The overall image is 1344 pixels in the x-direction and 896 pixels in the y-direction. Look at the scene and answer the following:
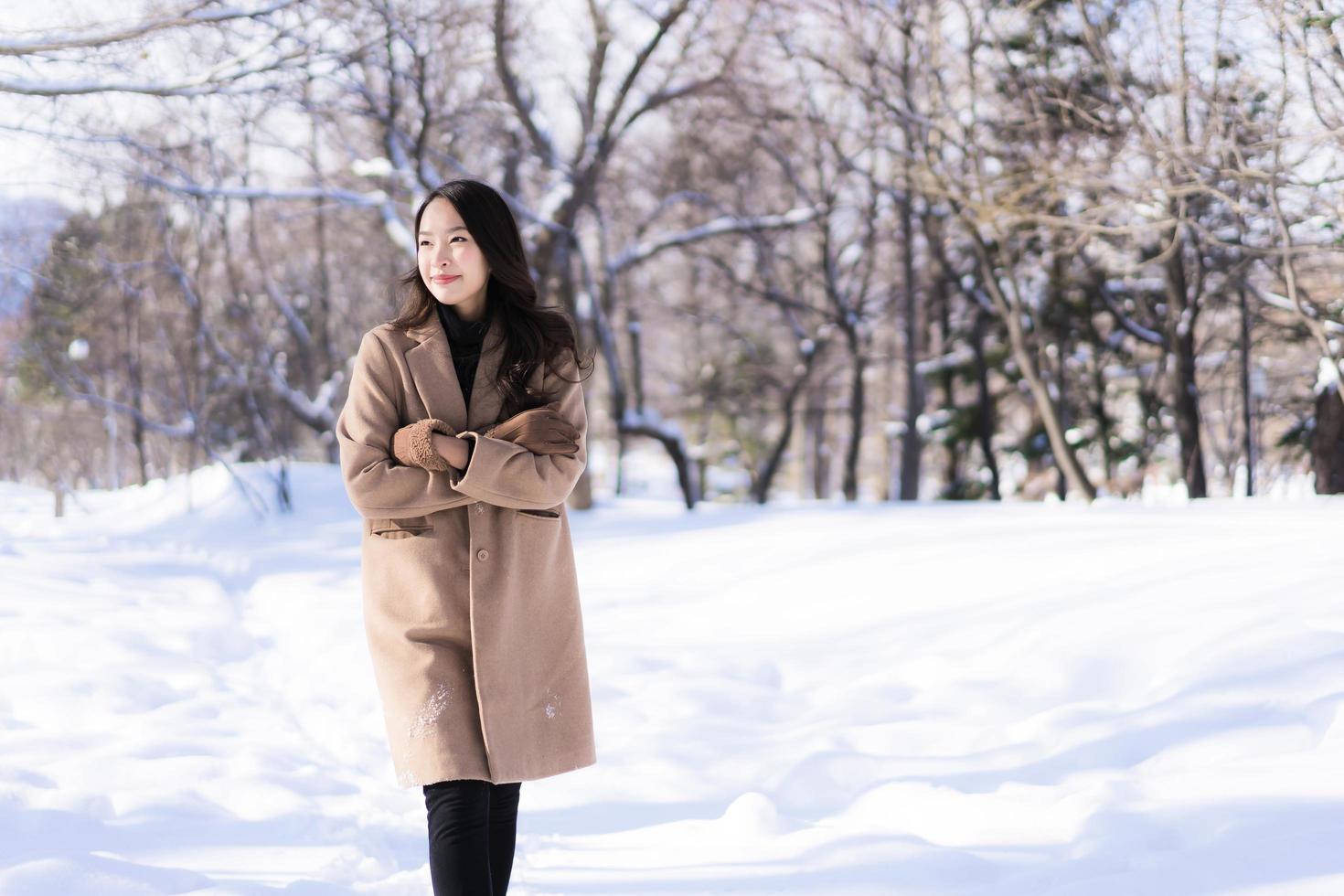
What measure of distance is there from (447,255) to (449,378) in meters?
0.27

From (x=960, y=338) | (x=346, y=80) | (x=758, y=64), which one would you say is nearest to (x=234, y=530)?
(x=346, y=80)

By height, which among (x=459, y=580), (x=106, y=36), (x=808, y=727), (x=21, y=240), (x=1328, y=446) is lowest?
(x=808, y=727)

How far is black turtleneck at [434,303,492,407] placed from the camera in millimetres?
2684

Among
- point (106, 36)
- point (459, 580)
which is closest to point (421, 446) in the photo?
point (459, 580)

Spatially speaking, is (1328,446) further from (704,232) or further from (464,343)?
(464,343)

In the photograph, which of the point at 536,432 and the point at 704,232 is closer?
the point at 536,432

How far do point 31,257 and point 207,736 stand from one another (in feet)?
15.1

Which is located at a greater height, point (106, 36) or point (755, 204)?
point (755, 204)

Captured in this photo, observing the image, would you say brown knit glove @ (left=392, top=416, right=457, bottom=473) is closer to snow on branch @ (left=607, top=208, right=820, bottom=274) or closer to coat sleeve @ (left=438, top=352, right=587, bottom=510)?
coat sleeve @ (left=438, top=352, right=587, bottom=510)

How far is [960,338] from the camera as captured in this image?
20.5 meters

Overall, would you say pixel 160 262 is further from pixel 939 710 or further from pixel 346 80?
pixel 939 710

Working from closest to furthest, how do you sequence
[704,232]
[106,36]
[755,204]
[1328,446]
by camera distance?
[106,36] < [1328,446] < [704,232] < [755,204]

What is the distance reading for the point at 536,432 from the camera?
2574mm

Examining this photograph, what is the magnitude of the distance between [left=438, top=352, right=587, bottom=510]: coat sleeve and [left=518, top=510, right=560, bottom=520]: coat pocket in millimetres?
26
